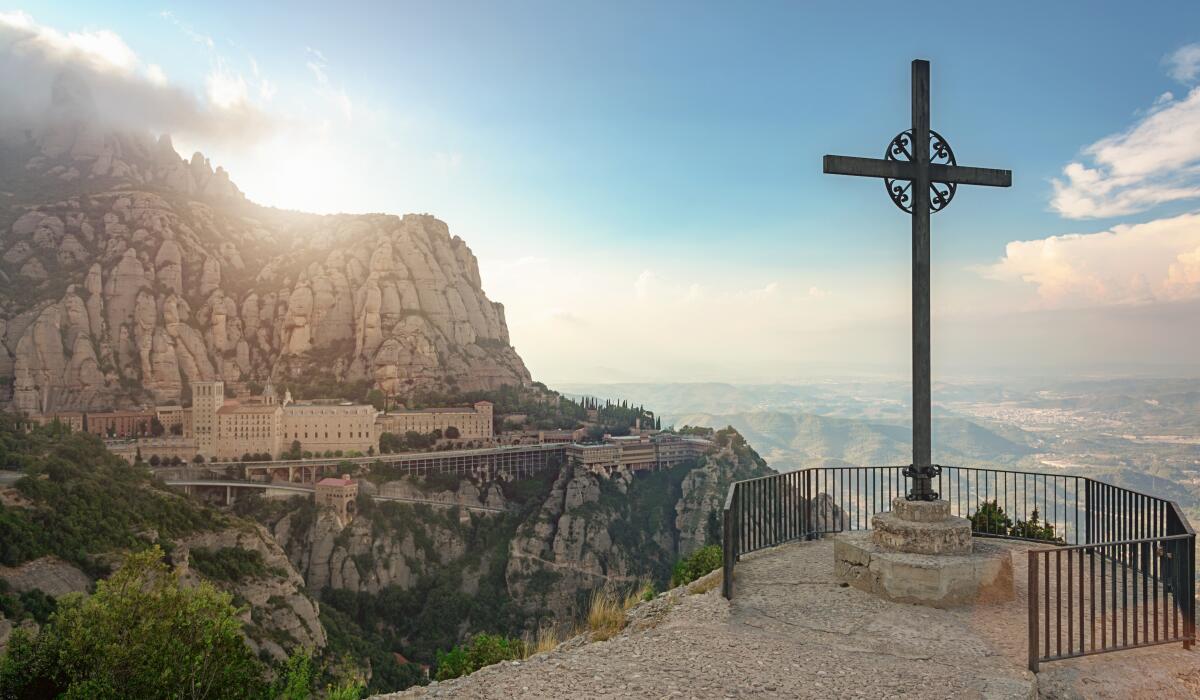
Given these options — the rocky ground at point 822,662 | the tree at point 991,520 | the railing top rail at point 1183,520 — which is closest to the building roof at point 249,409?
the tree at point 991,520

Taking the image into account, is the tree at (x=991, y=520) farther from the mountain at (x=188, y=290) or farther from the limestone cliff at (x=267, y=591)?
the mountain at (x=188, y=290)

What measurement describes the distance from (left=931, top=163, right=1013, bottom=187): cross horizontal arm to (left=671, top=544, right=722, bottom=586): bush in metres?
6.46

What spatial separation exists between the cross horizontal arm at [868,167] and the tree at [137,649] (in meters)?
8.22

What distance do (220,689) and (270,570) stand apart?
192 feet

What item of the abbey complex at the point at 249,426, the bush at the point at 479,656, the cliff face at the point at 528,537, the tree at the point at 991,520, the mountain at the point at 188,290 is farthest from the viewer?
the mountain at the point at 188,290

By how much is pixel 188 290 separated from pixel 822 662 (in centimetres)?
12956

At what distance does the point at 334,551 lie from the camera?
73750 mm

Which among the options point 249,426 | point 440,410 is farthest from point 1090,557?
point 440,410

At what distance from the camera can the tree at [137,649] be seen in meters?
6.41

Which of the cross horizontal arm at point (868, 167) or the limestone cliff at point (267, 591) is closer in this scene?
the cross horizontal arm at point (868, 167)

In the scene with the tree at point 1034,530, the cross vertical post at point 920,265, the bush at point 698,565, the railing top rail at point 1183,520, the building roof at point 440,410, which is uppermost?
the cross vertical post at point 920,265

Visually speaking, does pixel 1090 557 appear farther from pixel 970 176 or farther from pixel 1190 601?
pixel 970 176

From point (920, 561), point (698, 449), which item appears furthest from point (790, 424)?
point (920, 561)

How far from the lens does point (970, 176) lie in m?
7.96
